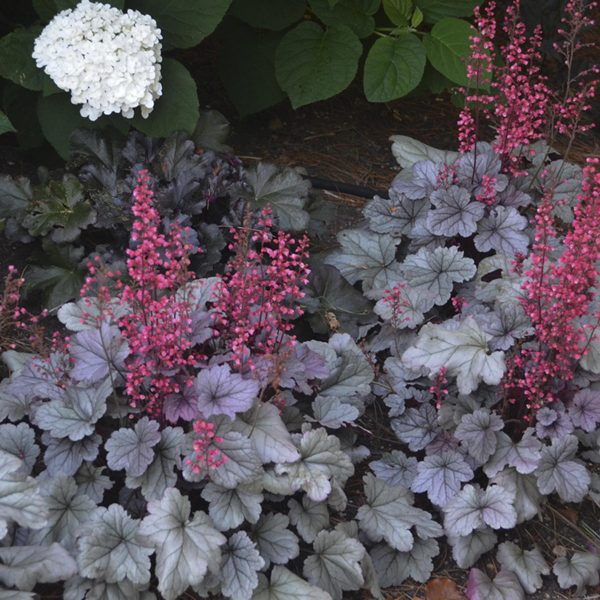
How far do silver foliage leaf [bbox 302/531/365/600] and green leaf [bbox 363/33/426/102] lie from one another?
61.8 inches

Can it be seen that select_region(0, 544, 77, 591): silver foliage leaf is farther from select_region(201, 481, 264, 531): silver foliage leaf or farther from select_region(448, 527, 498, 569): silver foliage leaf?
select_region(448, 527, 498, 569): silver foliage leaf

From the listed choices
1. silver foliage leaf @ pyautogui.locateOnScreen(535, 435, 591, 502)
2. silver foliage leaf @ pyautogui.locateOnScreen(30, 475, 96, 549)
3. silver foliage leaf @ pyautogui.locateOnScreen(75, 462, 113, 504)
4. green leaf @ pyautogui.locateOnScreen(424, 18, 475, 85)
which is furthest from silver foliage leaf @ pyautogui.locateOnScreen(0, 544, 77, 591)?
green leaf @ pyautogui.locateOnScreen(424, 18, 475, 85)

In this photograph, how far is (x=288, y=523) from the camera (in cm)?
230

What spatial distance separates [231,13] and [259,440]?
1857 millimetres

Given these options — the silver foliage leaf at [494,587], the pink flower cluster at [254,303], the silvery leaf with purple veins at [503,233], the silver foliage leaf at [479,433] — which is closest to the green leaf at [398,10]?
the silvery leaf with purple veins at [503,233]

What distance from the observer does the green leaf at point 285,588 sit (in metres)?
2.16

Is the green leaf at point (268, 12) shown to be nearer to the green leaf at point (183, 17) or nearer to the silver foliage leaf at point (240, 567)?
the green leaf at point (183, 17)

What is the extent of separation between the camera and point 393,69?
3.32 metres

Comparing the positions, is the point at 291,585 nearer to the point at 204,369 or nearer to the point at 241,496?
the point at 241,496

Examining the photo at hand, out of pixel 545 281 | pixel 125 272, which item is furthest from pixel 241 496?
pixel 545 281

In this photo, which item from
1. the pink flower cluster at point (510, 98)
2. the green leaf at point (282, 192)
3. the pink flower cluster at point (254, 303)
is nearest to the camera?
the pink flower cluster at point (254, 303)

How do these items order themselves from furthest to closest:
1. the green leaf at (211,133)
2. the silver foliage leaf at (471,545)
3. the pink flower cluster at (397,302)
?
the green leaf at (211,133) → the pink flower cluster at (397,302) → the silver foliage leaf at (471,545)

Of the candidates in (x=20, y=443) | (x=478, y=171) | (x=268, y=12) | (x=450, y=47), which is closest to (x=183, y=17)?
(x=268, y=12)

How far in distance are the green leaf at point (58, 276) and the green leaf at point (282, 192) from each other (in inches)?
23.4
